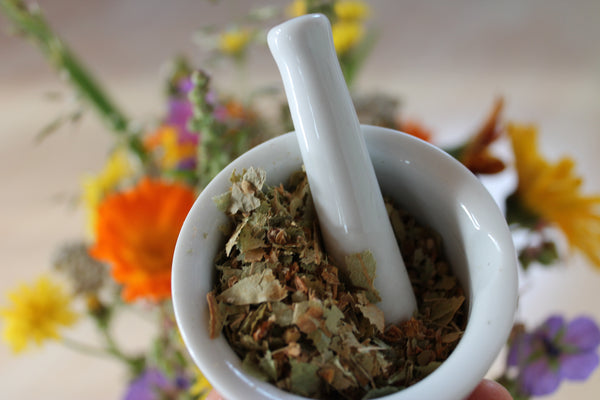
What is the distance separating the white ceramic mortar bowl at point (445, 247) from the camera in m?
0.32

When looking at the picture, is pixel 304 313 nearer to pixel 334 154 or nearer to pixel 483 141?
pixel 334 154

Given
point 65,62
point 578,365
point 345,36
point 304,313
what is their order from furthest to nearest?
point 345,36, point 65,62, point 578,365, point 304,313

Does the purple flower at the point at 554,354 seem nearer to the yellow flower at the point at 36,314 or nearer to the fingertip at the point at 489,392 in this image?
the fingertip at the point at 489,392

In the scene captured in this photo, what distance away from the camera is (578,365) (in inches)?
20.0

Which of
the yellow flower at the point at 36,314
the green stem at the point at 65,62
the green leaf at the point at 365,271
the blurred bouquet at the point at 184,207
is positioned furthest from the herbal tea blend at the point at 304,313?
the yellow flower at the point at 36,314

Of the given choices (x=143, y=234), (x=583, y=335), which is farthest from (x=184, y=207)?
(x=583, y=335)

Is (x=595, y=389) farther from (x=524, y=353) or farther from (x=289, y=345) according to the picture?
(x=289, y=345)

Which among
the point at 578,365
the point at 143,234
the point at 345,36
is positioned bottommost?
the point at 578,365

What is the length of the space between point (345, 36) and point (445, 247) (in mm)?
413

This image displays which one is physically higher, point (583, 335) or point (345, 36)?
point (345, 36)

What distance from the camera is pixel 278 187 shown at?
0.40m

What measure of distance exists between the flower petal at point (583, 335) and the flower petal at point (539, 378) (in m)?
0.03

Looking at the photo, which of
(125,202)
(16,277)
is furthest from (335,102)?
(16,277)

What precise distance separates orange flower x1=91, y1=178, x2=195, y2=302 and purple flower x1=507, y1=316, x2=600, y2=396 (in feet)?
1.22
